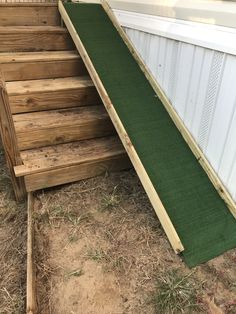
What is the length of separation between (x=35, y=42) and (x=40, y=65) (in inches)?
15.8

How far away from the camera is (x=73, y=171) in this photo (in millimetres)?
2322

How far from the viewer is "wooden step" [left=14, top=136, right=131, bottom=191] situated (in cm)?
220

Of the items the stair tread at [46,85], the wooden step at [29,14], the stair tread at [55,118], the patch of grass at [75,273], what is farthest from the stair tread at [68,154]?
the wooden step at [29,14]

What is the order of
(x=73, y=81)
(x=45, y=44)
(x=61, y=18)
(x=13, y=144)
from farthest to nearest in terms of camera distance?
1. (x=61, y=18)
2. (x=45, y=44)
3. (x=73, y=81)
4. (x=13, y=144)

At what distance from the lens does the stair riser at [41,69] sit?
2.54 metres

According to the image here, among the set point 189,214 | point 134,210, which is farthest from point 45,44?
point 189,214

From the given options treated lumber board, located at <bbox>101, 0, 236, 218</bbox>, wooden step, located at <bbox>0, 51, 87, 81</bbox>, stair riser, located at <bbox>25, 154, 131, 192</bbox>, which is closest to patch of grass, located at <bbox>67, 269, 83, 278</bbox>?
stair riser, located at <bbox>25, 154, 131, 192</bbox>

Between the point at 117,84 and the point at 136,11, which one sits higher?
the point at 136,11

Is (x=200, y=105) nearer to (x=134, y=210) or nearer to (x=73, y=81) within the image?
(x=134, y=210)

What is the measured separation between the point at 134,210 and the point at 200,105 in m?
0.90

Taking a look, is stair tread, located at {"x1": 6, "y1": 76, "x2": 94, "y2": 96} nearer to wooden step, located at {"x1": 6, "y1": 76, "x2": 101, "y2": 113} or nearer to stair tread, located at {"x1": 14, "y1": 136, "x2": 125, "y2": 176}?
wooden step, located at {"x1": 6, "y1": 76, "x2": 101, "y2": 113}

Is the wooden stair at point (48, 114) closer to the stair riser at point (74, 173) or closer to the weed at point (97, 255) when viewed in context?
the stair riser at point (74, 173)

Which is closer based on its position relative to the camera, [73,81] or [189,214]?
[189,214]

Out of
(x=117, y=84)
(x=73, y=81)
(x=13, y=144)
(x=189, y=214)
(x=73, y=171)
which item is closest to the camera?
(x=189, y=214)
